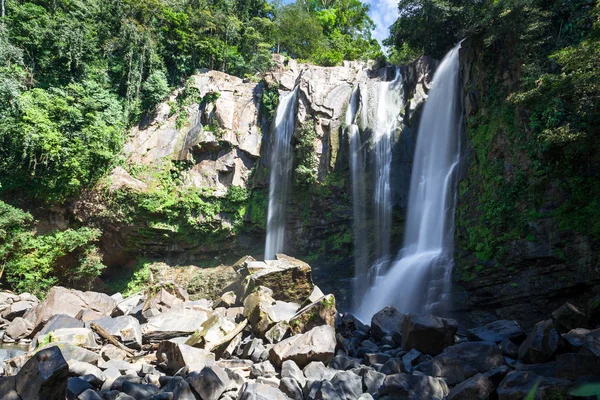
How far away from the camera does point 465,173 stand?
478 inches

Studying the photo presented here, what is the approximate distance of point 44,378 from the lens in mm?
4949

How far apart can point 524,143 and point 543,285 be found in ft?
12.1

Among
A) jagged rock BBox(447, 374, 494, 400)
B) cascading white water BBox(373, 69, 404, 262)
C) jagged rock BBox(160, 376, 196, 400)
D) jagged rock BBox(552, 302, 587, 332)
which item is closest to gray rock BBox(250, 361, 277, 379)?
jagged rock BBox(160, 376, 196, 400)

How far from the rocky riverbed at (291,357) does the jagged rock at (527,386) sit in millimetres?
15

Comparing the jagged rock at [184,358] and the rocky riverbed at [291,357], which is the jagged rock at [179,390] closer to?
the rocky riverbed at [291,357]

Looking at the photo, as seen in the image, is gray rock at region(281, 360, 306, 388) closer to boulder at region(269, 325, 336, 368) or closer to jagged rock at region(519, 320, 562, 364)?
boulder at region(269, 325, 336, 368)

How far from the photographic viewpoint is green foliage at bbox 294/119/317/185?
16.8 meters

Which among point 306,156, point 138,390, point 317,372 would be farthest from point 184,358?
point 306,156

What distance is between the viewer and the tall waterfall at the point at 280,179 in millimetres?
17984

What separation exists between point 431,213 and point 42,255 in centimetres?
1587

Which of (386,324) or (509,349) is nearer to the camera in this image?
(509,349)

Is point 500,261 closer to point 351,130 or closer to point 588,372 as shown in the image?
point 588,372

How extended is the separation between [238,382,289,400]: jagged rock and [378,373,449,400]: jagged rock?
5.11 feet

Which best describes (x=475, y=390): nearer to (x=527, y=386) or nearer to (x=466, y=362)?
(x=527, y=386)
